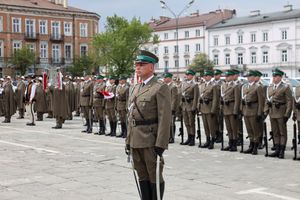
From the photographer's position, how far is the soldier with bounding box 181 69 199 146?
44.3 feet

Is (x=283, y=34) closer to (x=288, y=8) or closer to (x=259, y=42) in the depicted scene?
(x=259, y=42)

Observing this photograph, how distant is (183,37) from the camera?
90500 millimetres

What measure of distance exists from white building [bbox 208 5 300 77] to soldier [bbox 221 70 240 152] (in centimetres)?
5946

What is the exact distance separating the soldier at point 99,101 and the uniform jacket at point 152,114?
9698 millimetres

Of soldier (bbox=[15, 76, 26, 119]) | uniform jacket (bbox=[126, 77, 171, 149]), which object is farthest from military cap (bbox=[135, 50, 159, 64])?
soldier (bbox=[15, 76, 26, 119])

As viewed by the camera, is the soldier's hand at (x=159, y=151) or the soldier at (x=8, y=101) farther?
the soldier at (x=8, y=101)

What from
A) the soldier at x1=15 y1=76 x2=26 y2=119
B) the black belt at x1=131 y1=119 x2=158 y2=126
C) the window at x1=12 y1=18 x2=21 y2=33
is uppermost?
the window at x1=12 y1=18 x2=21 y2=33

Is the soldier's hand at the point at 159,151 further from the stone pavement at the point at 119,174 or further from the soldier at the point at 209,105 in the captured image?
the soldier at the point at 209,105

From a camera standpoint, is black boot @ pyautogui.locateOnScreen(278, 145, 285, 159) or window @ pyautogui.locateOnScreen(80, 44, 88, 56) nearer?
black boot @ pyautogui.locateOnScreen(278, 145, 285, 159)

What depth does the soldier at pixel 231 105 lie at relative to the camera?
487 inches

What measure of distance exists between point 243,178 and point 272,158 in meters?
2.58

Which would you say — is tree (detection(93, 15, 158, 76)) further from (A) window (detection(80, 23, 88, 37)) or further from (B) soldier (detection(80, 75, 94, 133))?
(B) soldier (detection(80, 75, 94, 133))

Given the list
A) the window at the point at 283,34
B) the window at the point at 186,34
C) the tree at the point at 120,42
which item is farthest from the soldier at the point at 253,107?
the window at the point at 186,34

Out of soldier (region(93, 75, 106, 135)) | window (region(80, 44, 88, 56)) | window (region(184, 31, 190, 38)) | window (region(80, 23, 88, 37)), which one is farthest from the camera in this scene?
window (region(184, 31, 190, 38))
